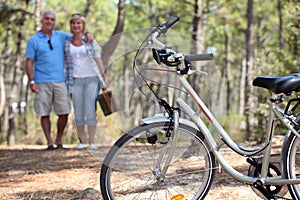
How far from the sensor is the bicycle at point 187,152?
128 inches

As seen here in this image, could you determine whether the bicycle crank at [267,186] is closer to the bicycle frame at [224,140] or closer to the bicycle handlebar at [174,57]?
the bicycle frame at [224,140]

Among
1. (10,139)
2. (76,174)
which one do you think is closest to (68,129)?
(10,139)

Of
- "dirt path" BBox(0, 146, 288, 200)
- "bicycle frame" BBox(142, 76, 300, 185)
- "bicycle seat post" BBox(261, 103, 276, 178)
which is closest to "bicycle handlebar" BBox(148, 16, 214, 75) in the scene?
"bicycle frame" BBox(142, 76, 300, 185)

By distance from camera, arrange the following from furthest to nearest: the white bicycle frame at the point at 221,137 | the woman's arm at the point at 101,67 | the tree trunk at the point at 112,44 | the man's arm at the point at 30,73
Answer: the man's arm at the point at 30,73 < the woman's arm at the point at 101,67 < the tree trunk at the point at 112,44 < the white bicycle frame at the point at 221,137

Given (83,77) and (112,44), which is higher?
(112,44)

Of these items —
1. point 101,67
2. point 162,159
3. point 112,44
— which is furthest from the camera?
point 101,67

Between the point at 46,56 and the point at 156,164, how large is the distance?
4.25 meters

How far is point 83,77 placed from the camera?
5.99 meters

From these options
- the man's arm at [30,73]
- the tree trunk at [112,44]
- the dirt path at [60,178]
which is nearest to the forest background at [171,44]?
the tree trunk at [112,44]

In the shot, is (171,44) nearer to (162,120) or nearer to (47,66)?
(162,120)

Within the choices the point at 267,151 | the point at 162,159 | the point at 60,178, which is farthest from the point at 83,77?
the point at 267,151

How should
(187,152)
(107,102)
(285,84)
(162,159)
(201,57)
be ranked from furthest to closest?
(107,102) → (187,152) → (162,159) → (201,57) → (285,84)

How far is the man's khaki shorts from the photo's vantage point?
756 centimetres

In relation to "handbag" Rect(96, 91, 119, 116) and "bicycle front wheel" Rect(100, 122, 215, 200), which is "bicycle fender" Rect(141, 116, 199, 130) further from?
"handbag" Rect(96, 91, 119, 116)
